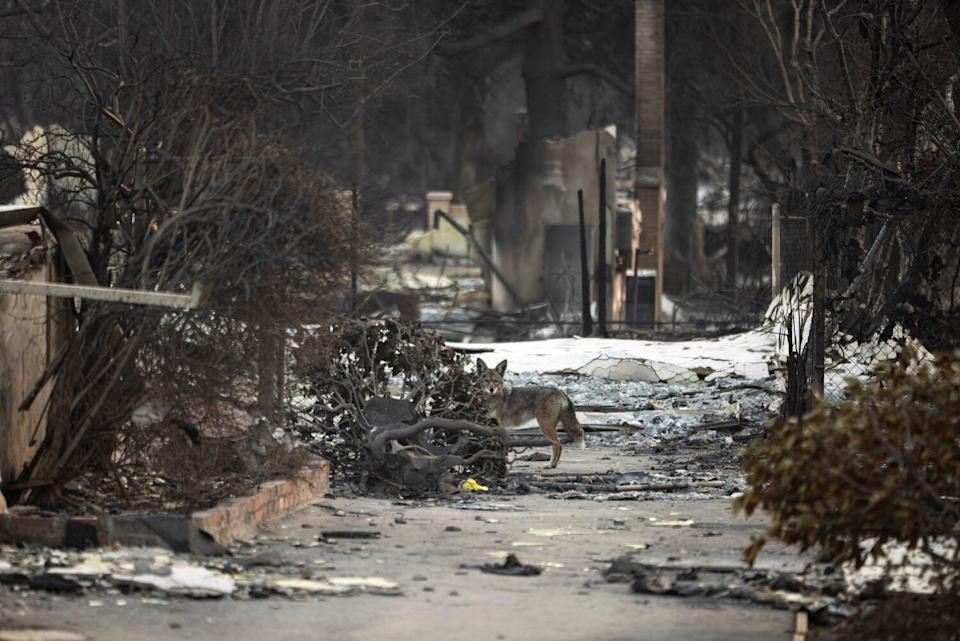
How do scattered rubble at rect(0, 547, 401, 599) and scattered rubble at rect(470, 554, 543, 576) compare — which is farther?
scattered rubble at rect(470, 554, 543, 576)

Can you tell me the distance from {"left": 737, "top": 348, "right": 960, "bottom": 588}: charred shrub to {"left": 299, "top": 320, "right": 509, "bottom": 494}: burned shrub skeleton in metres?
6.00

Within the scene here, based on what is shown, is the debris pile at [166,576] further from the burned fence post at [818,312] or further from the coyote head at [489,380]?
the burned fence post at [818,312]

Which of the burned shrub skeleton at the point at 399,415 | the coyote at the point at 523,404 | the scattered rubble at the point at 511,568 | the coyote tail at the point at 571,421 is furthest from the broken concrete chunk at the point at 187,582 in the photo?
the coyote tail at the point at 571,421

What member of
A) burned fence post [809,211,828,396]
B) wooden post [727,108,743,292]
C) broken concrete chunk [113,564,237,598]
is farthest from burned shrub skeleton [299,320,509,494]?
wooden post [727,108,743,292]

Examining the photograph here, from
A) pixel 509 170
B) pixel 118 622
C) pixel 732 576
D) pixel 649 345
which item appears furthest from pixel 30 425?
pixel 509 170

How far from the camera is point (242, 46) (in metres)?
25.8

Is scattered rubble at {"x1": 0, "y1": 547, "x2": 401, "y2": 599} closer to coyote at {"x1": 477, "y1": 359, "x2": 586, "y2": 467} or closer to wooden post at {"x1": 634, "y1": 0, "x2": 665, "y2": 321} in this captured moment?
coyote at {"x1": 477, "y1": 359, "x2": 586, "y2": 467}

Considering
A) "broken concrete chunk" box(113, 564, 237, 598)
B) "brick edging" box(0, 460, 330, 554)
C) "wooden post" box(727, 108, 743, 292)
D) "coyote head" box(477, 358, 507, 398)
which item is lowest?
"broken concrete chunk" box(113, 564, 237, 598)

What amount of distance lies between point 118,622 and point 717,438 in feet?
35.9

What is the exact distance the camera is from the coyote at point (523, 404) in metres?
16.0

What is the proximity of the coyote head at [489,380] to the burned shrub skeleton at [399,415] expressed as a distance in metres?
0.17

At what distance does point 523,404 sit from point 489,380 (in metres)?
0.43

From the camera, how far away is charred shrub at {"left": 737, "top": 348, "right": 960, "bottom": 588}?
26.8 ft

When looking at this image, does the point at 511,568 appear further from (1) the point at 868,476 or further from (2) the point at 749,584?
(1) the point at 868,476
